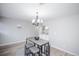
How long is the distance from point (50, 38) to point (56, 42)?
5.8 inches

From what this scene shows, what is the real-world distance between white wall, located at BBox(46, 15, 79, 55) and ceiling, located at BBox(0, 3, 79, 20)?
0.11 m

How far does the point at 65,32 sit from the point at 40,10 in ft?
2.19

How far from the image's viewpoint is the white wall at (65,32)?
1.27 m

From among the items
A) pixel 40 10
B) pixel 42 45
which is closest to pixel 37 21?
pixel 40 10

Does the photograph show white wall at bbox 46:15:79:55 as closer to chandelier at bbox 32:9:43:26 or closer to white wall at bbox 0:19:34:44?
chandelier at bbox 32:9:43:26

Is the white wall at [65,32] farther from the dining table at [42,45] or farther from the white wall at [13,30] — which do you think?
the white wall at [13,30]

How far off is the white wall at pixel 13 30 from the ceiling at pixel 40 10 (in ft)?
0.35

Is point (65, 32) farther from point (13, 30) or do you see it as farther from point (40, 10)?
point (13, 30)

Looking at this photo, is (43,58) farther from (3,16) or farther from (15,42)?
(3,16)

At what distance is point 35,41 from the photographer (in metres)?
1.31

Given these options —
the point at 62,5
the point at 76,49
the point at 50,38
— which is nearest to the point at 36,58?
the point at 50,38

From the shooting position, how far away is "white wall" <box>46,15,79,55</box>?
1.27 meters

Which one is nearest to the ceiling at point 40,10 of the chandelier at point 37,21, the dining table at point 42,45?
the chandelier at point 37,21

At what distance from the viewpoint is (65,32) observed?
A: 129cm
